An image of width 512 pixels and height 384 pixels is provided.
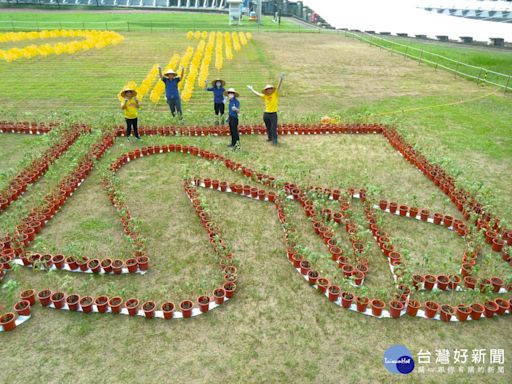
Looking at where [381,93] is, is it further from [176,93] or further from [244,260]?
[244,260]

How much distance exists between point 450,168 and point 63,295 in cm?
1008

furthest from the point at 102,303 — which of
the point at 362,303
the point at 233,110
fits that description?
the point at 233,110

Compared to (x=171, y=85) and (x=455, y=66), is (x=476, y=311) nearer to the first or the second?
(x=171, y=85)

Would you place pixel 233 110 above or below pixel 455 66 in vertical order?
below

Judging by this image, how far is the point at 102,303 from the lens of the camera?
20.0ft

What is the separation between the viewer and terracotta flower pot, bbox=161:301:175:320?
19.7 feet

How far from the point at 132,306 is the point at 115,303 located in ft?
1.11

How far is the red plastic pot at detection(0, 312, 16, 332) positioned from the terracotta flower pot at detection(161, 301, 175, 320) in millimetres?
2261

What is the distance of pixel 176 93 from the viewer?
13141 millimetres

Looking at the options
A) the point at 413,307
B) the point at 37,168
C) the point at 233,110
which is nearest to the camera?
the point at 413,307

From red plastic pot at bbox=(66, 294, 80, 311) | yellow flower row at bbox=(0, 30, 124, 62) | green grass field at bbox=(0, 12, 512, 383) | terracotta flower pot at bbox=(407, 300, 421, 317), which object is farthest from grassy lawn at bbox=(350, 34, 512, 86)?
yellow flower row at bbox=(0, 30, 124, 62)

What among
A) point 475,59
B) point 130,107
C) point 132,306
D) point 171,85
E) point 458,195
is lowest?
point 132,306

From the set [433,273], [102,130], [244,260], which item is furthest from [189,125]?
[433,273]

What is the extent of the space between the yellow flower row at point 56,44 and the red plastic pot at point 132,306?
24132 millimetres
